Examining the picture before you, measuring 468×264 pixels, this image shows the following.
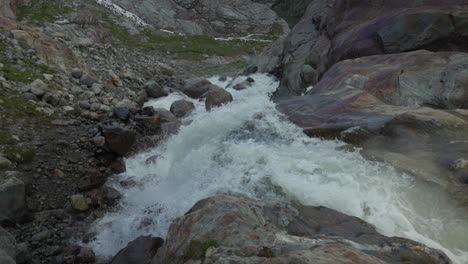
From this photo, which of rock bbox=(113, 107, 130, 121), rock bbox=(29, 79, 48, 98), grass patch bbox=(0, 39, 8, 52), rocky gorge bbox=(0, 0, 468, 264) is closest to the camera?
rocky gorge bbox=(0, 0, 468, 264)

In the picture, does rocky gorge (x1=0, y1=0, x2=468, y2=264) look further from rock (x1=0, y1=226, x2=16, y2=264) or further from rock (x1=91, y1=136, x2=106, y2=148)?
rock (x1=91, y1=136, x2=106, y2=148)

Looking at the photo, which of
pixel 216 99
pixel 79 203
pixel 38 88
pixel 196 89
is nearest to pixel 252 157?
pixel 79 203

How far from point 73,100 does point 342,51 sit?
558 inches

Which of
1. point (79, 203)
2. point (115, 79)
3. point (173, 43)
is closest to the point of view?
point (79, 203)

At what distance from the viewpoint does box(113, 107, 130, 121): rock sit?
58.8 ft

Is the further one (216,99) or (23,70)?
(216,99)

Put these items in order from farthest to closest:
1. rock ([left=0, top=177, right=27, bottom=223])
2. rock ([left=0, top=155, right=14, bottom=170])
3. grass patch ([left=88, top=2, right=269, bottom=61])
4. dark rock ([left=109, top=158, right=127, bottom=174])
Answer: grass patch ([left=88, top=2, right=269, bottom=61]) → dark rock ([left=109, top=158, right=127, bottom=174]) → rock ([left=0, top=155, right=14, bottom=170]) → rock ([left=0, top=177, right=27, bottom=223])

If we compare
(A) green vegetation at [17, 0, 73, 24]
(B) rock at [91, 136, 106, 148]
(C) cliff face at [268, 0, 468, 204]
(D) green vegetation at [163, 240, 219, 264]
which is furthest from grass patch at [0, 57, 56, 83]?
(A) green vegetation at [17, 0, 73, 24]

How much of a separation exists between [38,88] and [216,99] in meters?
9.36

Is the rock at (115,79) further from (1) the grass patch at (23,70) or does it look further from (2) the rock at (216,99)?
(2) the rock at (216,99)

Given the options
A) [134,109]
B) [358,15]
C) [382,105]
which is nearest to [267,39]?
[358,15]

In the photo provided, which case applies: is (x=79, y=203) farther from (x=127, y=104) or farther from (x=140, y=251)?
(x=127, y=104)

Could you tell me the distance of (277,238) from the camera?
656cm

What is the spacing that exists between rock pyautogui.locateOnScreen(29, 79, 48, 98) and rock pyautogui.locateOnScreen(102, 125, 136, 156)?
3.90 m
